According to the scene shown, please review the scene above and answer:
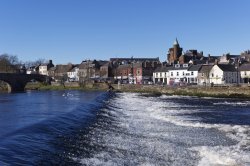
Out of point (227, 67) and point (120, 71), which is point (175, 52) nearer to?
point (120, 71)

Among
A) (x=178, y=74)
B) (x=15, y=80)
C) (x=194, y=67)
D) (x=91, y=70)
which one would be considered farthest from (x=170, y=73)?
(x=15, y=80)

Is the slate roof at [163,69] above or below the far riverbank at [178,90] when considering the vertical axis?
above

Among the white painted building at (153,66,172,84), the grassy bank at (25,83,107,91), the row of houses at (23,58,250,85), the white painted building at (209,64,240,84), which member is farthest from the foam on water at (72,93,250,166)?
the white painted building at (153,66,172,84)

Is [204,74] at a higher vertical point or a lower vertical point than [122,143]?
higher

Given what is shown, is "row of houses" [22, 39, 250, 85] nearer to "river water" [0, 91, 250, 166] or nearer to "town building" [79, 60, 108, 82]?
"town building" [79, 60, 108, 82]

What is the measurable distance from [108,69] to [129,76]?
16.0 m

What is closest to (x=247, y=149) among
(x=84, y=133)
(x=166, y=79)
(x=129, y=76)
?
(x=84, y=133)

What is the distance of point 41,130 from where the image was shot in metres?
27.9

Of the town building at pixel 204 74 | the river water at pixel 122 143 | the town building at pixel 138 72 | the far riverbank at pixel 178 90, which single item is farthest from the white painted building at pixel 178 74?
the river water at pixel 122 143

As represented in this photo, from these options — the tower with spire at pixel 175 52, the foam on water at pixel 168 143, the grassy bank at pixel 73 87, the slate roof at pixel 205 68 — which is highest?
the tower with spire at pixel 175 52

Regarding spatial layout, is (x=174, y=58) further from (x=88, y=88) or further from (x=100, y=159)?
(x=100, y=159)

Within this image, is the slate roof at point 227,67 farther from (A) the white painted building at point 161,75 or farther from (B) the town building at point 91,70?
(B) the town building at point 91,70

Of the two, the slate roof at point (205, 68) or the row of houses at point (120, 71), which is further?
the row of houses at point (120, 71)

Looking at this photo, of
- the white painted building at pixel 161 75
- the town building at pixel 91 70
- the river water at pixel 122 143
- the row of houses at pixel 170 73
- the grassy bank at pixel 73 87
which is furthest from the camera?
the town building at pixel 91 70
